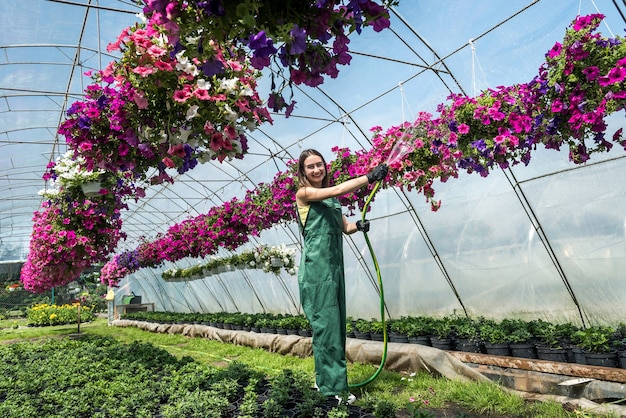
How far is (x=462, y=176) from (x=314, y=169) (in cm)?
341

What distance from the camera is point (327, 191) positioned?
3053 millimetres

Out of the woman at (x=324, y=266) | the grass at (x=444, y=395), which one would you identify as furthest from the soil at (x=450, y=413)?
the woman at (x=324, y=266)

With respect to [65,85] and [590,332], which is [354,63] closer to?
[590,332]

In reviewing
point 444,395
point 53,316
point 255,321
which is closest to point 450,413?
point 444,395

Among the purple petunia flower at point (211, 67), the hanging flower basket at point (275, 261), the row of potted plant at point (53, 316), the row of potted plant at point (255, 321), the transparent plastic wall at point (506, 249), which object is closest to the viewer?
the purple petunia flower at point (211, 67)

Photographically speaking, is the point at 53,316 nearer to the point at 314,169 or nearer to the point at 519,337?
the point at 314,169

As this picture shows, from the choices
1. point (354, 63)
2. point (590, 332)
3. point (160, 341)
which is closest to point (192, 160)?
point (590, 332)

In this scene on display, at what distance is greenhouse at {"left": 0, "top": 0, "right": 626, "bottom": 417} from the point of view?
6.59 ft

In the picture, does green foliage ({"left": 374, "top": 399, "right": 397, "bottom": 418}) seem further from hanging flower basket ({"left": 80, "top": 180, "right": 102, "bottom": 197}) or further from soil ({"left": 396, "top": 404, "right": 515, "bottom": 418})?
hanging flower basket ({"left": 80, "top": 180, "right": 102, "bottom": 197})

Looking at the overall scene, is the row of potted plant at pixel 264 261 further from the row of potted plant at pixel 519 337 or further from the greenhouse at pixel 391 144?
the row of potted plant at pixel 519 337

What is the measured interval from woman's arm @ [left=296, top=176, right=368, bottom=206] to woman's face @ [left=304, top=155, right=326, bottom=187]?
10 cm

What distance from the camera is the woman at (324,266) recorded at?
2971 mm

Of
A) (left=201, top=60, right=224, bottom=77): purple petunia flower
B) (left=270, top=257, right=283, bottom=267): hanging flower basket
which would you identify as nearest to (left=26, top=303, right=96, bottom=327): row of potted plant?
(left=270, top=257, right=283, bottom=267): hanging flower basket

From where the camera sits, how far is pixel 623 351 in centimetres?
331
